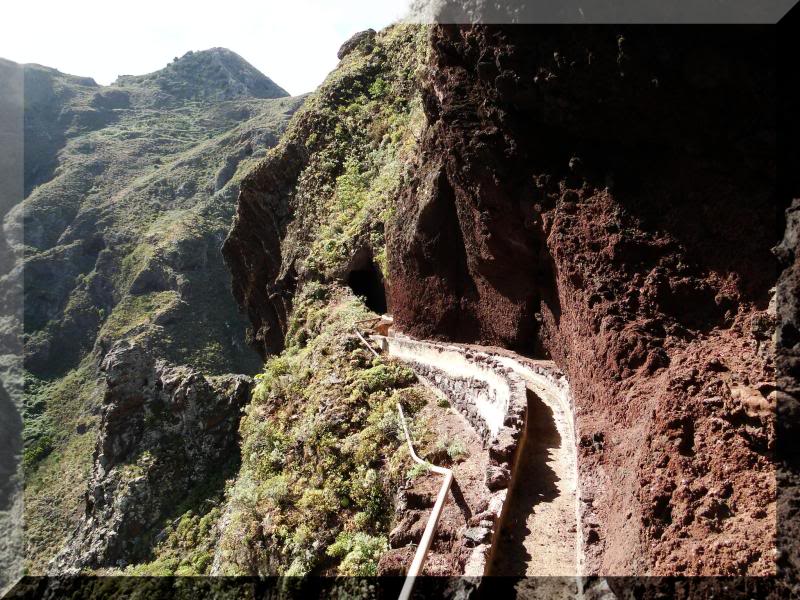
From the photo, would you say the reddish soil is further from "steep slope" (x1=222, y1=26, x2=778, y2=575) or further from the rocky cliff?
"steep slope" (x1=222, y1=26, x2=778, y2=575)

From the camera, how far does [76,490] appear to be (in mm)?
39812

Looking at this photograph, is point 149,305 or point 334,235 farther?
point 149,305

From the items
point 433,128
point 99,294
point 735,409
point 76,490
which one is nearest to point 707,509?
point 735,409

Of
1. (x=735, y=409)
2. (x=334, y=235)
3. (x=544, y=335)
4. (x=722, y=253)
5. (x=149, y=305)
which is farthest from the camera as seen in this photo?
(x=149, y=305)

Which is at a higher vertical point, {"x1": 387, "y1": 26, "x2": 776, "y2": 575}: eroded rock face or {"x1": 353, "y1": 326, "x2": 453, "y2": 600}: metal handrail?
{"x1": 387, "y1": 26, "x2": 776, "y2": 575}: eroded rock face

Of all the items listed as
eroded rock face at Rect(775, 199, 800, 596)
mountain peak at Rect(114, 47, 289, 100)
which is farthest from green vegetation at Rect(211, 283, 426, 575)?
mountain peak at Rect(114, 47, 289, 100)

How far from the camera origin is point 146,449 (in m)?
26.0

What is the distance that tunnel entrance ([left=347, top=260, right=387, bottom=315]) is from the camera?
82.3 feet

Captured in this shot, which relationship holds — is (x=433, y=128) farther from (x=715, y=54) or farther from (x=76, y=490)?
(x=76, y=490)

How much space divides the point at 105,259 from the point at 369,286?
63009 millimetres

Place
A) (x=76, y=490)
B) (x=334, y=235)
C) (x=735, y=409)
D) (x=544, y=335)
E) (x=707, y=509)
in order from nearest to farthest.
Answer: (x=707, y=509) → (x=735, y=409) → (x=544, y=335) → (x=334, y=235) → (x=76, y=490)

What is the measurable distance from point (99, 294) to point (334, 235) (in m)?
61.0

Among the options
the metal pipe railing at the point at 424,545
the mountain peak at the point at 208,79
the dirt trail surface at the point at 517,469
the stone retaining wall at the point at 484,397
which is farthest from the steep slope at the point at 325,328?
the mountain peak at the point at 208,79

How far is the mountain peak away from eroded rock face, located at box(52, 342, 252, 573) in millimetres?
138561
